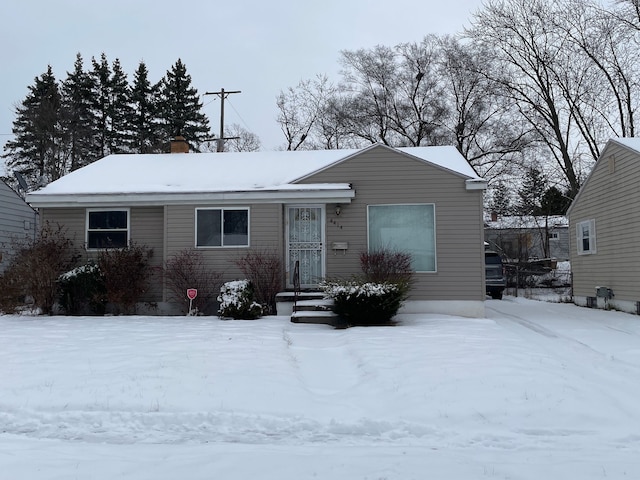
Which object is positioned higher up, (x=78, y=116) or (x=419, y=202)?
(x=78, y=116)

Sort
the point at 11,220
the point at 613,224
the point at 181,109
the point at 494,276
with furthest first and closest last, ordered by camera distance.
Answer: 1. the point at 181,109
2. the point at 11,220
3. the point at 494,276
4. the point at 613,224

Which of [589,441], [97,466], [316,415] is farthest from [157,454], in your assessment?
[589,441]

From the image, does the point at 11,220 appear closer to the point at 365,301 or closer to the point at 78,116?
the point at 78,116

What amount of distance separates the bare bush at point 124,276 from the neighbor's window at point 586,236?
12754 mm

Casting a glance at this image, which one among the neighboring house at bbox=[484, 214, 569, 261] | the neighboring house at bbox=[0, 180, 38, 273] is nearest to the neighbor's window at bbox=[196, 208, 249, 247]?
the neighboring house at bbox=[0, 180, 38, 273]

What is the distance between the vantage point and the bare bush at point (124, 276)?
40.2 feet

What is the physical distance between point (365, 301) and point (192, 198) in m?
5.05

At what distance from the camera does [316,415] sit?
538cm

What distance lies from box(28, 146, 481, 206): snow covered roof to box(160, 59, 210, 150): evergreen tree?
2304 cm

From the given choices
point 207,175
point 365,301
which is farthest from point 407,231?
point 207,175

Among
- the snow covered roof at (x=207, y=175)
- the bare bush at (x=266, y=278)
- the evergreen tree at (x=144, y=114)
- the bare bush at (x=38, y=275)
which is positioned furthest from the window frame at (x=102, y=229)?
the evergreen tree at (x=144, y=114)

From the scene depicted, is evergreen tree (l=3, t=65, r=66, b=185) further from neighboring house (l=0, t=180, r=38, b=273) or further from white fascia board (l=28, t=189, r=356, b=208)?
white fascia board (l=28, t=189, r=356, b=208)

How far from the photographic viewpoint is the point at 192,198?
12.7m

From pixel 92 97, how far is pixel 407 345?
35321 millimetres
